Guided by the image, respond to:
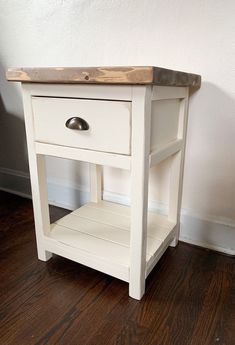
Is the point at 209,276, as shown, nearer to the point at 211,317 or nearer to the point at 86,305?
the point at 211,317

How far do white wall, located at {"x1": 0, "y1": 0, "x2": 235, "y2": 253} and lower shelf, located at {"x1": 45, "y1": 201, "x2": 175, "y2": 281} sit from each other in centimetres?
14

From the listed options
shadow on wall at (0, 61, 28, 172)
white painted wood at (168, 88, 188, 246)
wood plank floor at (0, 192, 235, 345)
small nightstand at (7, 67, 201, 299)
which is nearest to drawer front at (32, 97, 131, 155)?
small nightstand at (7, 67, 201, 299)

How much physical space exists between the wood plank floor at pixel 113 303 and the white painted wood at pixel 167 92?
1.74ft

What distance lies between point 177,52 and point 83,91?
41 cm

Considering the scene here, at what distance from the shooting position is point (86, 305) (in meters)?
0.72

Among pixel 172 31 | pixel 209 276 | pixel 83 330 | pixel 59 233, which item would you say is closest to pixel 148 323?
pixel 83 330

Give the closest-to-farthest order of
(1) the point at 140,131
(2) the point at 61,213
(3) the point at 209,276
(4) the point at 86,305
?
(1) the point at 140,131 < (4) the point at 86,305 < (3) the point at 209,276 < (2) the point at 61,213

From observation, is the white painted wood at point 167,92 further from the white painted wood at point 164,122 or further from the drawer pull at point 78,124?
the drawer pull at point 78,124

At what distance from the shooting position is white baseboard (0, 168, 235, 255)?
0.94m

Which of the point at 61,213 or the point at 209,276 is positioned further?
the point at 61,213

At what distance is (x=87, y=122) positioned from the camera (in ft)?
2.14

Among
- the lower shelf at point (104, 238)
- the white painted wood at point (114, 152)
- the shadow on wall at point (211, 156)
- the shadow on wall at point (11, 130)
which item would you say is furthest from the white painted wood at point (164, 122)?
the shadow on wall at point (11, 130)

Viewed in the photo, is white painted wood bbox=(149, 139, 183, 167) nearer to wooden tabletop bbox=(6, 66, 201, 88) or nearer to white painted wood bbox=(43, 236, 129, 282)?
wooden tabletop bbox=(6, 66, 201, 88)

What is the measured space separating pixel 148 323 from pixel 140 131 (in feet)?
1.53
